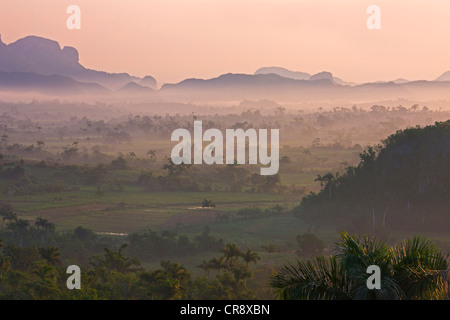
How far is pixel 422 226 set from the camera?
144ft

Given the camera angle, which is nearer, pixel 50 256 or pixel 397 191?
pixel 50 256

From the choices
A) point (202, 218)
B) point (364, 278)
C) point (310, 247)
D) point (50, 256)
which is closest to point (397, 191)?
point (310, 247)

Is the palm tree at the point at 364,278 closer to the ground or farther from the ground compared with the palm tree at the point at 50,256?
farther from the ground

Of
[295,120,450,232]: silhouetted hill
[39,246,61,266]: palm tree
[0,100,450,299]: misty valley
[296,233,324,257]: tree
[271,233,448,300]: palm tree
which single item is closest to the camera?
[271,233,448,300]: palm tree

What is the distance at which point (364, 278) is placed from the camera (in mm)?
9500

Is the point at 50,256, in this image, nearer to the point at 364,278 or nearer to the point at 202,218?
the point at 364,278

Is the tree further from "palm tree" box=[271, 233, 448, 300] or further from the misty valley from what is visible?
"palm tree" box=[271, 233, 448, 300]

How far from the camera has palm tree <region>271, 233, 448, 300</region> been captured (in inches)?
378

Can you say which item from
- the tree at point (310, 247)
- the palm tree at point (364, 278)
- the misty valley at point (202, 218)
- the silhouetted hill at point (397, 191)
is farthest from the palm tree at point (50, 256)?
the silhouetted hill at point (397, 191)

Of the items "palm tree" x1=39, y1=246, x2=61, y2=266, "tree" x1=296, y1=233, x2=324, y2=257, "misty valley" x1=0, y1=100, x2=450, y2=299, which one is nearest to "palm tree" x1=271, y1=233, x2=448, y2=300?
"misty valley" x1=0, y1=100, x2=450, y2=299

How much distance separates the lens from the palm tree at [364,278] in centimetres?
959

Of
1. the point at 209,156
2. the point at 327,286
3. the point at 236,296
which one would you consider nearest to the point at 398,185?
the point at 236,296

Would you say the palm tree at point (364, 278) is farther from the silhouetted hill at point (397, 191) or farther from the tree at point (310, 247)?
the silhouetted hill at point (397, 191)
